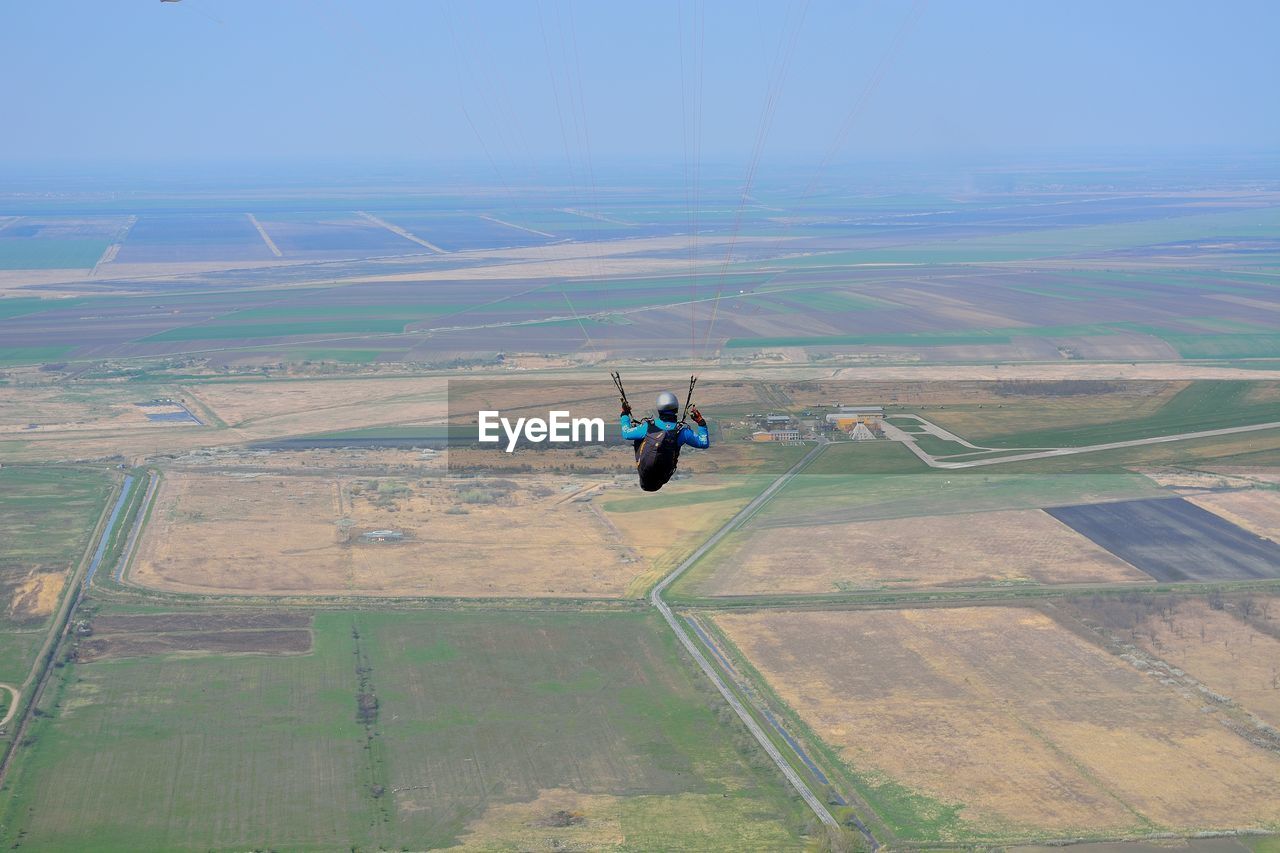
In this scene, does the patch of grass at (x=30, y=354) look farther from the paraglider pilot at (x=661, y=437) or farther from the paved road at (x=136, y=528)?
the paraglider pilot at (x=661, y=437)

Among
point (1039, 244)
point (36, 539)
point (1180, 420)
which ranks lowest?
point (36, 539)

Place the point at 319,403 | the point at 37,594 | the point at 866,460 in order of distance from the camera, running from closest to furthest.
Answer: the point at 37,594, the point at 866,460, the point at 319,403

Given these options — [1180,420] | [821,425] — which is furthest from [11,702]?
[1180,420]

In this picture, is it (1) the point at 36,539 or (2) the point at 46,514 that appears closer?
(1) the point at 36,539

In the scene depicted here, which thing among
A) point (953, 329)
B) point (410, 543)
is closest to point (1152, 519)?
point (410, 543)

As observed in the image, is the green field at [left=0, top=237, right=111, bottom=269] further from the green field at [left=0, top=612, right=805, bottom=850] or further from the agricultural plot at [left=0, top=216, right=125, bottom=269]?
the green field at [left=0, top=612, right=805, bottom=850]

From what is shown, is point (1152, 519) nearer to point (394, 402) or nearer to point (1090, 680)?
point (1090, 680)

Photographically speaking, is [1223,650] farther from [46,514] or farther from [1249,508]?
[46,514]
